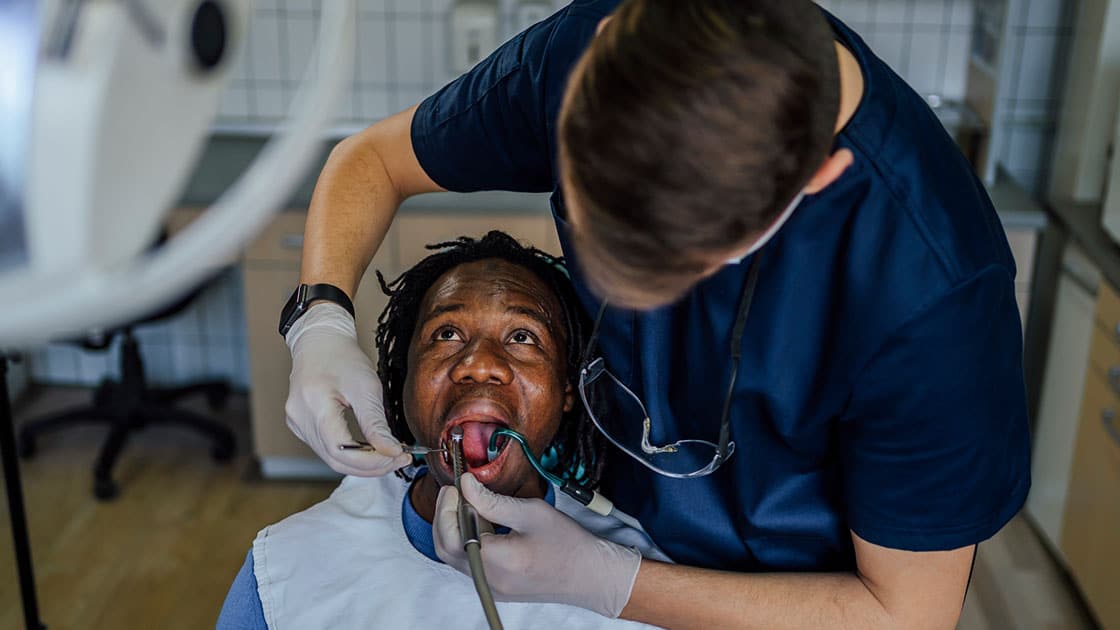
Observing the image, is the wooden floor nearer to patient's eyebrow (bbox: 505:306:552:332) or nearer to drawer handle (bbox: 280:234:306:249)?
drawer handle (bbox: 280:234:306:249)

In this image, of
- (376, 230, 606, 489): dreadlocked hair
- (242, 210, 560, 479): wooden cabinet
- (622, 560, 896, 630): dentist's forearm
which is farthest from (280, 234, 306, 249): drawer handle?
(622, 560, 896, 630): dentist's forearm

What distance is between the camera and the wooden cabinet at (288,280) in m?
2.84

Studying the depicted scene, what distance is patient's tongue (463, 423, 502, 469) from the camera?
152 cm

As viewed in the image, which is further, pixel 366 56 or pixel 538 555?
pixel 366 56

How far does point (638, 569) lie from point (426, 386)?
38 cm

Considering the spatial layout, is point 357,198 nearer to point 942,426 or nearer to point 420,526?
point 420,526

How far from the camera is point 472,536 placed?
3.96 ft

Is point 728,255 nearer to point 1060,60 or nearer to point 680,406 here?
point 680,406

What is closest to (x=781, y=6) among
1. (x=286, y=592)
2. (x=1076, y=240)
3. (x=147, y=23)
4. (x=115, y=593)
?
(x=147, y=23)

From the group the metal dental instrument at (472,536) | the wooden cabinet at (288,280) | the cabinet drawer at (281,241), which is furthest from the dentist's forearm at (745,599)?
the cabinet drawer at (281,241)

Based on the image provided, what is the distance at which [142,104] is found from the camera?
0.56 meters

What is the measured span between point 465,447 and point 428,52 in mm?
1973

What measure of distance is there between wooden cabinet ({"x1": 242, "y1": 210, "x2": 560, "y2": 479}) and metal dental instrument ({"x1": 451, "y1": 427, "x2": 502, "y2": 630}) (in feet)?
3.97

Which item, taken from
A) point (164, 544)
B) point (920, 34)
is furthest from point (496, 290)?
point (920, 34)
